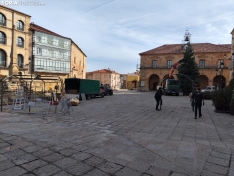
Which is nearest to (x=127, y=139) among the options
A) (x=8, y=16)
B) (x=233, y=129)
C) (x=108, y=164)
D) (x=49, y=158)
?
(x=108, y=164)

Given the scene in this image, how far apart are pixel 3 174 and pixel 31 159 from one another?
70cm

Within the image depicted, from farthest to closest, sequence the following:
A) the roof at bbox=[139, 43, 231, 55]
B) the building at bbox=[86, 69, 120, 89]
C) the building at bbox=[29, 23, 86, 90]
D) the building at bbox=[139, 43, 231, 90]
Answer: the building at bbox=[86, 69, 120, 89] → the roof at bbox=[139, 43, 231, 55] → the building at bbox=[139, 43, 231, 90] → the building at bbox=[29, 23, 86, 90]

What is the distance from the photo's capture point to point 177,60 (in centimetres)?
4694

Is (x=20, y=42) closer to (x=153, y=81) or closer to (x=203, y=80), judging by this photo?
(x=153, y=81)

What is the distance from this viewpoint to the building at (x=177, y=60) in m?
44.1

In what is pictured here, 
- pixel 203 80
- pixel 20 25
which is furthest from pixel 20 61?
pixel 203 80

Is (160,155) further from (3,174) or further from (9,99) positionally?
(9,99)

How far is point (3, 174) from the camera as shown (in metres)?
3.47

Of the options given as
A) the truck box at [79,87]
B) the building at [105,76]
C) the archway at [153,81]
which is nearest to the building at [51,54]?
the truck box at [79,87]

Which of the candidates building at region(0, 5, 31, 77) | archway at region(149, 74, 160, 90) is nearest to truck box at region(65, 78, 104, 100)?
building at region(0, 5, 31, 77)

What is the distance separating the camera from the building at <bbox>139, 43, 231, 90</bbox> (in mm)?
44094

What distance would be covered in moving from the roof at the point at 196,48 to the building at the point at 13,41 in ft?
91.3

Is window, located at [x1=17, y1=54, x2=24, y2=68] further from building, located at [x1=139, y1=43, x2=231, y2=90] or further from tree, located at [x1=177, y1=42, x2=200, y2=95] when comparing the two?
tree, located at [x1=177, y1=42, x2=200, y2=95]

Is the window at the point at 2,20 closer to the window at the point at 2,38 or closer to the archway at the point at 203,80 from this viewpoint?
the window at the point at 2,38
